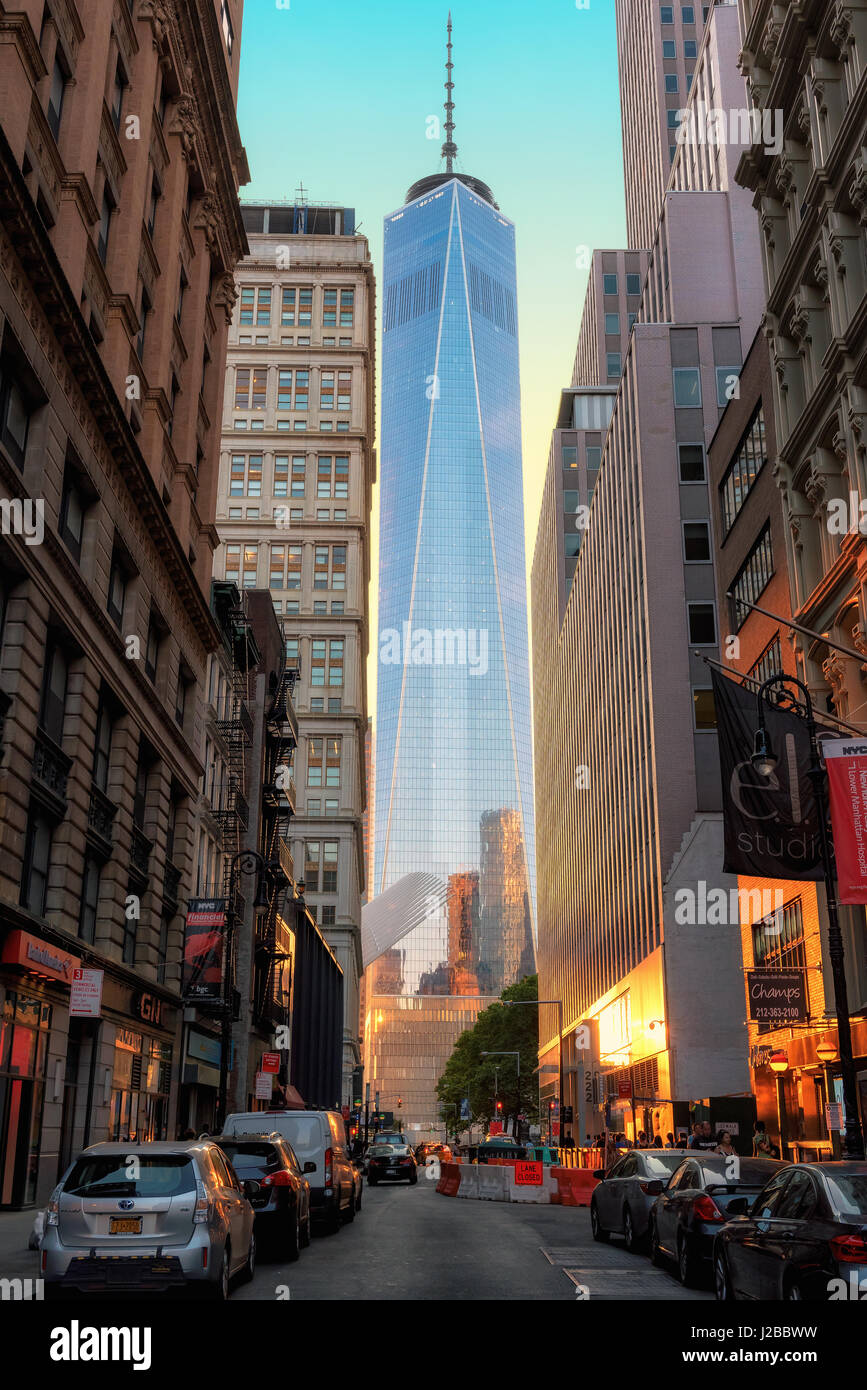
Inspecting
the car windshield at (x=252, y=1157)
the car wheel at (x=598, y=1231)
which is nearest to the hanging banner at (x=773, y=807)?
the car wheel at (x=598, y=1231)

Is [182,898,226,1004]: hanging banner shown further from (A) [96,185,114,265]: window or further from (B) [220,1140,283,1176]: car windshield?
(B) [220,1140,283,1176]: car windshield

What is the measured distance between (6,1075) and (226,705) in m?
30.3

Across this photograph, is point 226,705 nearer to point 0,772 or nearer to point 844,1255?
point 0,772

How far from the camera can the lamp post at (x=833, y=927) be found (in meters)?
19.7

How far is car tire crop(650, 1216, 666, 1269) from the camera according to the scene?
56.9ft

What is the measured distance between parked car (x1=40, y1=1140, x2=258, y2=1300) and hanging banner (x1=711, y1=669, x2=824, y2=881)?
1321 centimetres

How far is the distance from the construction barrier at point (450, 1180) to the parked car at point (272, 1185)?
25.9 meters

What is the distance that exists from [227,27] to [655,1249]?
4698 cm

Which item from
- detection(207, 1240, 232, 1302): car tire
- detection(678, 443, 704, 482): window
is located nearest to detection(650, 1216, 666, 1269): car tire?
detection(207, 1240, 232, 1302): car tire

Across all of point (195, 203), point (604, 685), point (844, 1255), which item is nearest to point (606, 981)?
point (604, 685)

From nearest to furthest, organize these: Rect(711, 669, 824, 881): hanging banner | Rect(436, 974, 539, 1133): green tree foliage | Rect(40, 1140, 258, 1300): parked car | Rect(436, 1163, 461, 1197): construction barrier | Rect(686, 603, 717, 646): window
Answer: Rect(40, 1140, 258, 1300): parked car, Rect(711, 669, 824, 881): hanging banner, Rect(436, 1163, 461, 1197): construction barrier, Rect(686, 603, 717, 646): window, Rect(436, 974, 539, 1133): green tree foliage

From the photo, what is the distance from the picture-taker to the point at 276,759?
217 ft
